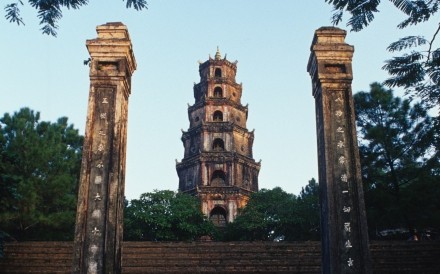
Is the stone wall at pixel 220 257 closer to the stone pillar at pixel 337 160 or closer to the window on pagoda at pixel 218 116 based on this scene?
the stone pillar at pixel 337 160

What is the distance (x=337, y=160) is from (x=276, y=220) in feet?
53.3

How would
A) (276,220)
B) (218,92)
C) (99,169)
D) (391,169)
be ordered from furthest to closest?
(218,92)
(276,220)
(391,169)
(99,169)

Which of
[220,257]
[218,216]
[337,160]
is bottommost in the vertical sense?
[220,257]

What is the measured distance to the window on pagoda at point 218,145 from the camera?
2641 cm

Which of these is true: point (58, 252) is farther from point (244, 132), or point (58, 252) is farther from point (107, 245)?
point (244, 132)

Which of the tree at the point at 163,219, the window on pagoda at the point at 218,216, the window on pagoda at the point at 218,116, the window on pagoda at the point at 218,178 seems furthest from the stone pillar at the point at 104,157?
the window on pagoda at the point at 218,116

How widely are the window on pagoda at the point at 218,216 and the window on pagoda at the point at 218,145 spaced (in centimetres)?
337

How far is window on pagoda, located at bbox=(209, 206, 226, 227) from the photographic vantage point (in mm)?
25188

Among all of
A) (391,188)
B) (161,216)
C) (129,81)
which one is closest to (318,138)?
(129,81)

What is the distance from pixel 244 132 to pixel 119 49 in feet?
67.9

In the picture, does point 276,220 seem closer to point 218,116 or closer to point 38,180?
point 218,116

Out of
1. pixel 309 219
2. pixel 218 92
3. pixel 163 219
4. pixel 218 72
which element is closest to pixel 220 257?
pixel 163 219

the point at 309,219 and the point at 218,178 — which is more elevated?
the point at 218,178

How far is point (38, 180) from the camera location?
1591cm
